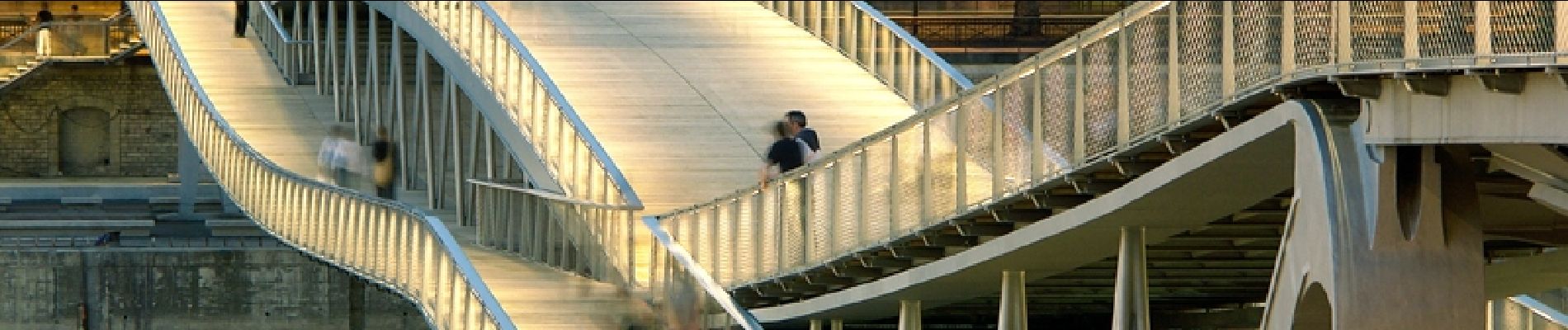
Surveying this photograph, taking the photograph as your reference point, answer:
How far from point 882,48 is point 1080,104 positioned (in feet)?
41.6

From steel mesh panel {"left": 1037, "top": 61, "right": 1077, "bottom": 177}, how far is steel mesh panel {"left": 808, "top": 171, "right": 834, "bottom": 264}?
3123mm

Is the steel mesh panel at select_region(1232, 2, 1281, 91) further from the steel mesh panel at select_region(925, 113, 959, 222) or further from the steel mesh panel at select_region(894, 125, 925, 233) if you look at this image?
the steel mesh panel at select_region(894, 125, 925, 233)

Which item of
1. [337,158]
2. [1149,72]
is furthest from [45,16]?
[1149,72]

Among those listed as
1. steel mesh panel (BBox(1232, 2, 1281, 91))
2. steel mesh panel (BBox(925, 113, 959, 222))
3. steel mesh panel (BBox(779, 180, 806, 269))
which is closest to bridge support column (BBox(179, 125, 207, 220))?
steel mesh panel (BBox(779, 180, 806, 269))

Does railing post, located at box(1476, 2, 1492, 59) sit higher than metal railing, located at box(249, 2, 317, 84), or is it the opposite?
metal railing, located at box(249, 2, 317, 84)

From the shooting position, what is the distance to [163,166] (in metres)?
68.5

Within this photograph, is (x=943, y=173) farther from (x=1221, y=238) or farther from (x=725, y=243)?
(x=725, y=243)

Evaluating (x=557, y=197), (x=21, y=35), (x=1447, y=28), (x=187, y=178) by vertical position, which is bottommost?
(x=1447, y=28)

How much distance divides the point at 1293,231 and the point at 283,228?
18.5m

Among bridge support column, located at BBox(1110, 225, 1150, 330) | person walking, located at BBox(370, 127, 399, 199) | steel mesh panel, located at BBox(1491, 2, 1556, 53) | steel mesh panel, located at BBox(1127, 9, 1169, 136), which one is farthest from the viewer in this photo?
person walking, located at BBox(370, 127, 399, 199)

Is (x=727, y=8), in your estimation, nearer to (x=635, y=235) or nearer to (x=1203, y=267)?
(x=635, y=235)

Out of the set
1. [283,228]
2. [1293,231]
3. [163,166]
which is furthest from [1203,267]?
[163,166]

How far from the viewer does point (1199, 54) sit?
19719 mm

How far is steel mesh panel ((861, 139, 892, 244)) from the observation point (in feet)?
79.1
